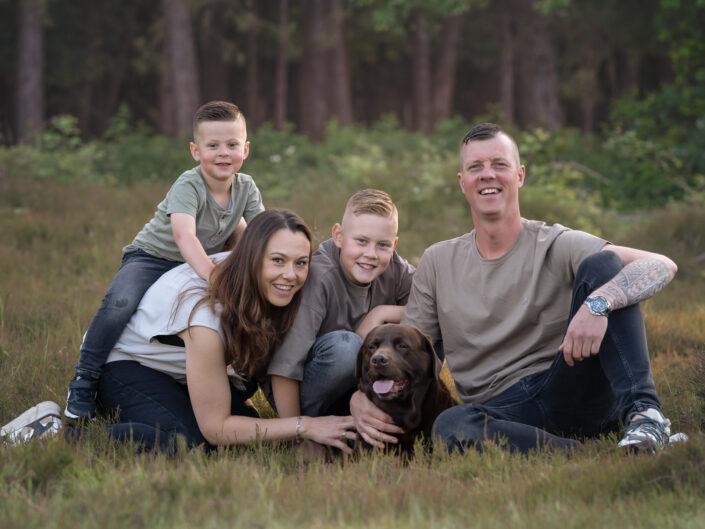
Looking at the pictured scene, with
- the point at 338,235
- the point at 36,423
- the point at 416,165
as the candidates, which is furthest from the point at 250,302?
the point at 416,165

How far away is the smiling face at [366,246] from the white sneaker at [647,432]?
152cm

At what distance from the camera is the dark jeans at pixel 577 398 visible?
12.0ft

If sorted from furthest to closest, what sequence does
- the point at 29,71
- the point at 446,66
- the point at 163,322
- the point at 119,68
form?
the point at 119,68, the point at 446,66, the point at 29,71, the point at 163,322

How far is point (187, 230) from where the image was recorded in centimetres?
454

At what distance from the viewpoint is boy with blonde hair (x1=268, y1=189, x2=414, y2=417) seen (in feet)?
13.6

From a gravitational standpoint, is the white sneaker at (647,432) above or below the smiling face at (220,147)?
below

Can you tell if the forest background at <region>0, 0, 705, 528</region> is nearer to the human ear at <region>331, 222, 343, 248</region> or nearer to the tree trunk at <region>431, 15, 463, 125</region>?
the tree trunk at <region>431, 15, 463, 125</region>

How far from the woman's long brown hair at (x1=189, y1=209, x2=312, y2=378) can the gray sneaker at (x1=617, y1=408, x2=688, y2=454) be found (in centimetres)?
178

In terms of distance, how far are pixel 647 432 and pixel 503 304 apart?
1.00 metres

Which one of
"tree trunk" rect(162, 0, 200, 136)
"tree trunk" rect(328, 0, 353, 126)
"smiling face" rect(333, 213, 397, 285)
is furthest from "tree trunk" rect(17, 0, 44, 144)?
"smiling face" rect(333, 213, 397, 285)

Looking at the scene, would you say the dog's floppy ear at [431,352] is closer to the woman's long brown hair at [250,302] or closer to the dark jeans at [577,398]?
the dark jeans at [577,398]

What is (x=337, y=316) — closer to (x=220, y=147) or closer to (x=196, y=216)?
(x=196, y=216)

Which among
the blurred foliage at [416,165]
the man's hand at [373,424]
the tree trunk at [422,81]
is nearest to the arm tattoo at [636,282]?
the man's hand at [373,424]

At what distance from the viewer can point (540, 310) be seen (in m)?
4.07
